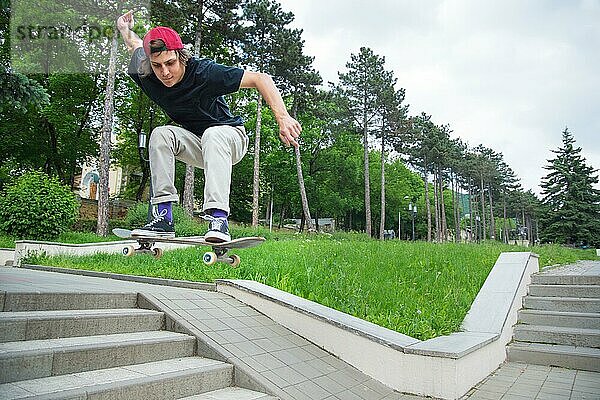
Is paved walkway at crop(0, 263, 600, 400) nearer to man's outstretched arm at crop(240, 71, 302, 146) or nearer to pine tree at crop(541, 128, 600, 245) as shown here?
man's outstretched arm at crop(240, 71, 302, 146)

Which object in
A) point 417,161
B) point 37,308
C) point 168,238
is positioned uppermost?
point 417,161

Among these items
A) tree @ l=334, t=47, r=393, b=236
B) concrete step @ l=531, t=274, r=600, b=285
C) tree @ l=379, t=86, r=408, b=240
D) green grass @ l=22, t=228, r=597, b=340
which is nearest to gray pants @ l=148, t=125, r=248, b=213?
green grass @ l=22, t=228, r=597, b=340

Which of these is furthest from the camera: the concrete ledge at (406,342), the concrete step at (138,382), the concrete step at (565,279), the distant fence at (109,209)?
the distant fence at (109,209)

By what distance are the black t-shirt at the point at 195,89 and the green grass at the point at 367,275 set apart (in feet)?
6.30

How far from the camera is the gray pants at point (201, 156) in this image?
2.89 metres

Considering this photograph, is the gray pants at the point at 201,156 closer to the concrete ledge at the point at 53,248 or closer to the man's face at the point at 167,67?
the man's face at the point at 167,67

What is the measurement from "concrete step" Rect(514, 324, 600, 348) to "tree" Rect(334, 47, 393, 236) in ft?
75.6

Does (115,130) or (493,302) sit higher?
(115,130)

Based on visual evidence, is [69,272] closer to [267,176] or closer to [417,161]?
[267,176]

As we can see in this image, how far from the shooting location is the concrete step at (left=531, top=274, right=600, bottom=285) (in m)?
6.63

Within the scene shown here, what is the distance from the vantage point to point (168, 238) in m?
2.95

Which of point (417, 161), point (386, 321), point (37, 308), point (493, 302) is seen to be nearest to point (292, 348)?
point (386, 321)

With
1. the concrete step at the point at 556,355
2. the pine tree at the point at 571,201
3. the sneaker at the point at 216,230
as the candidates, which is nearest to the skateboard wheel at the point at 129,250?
the sneaker at the point at 216,230

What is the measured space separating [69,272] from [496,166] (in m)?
55.2
